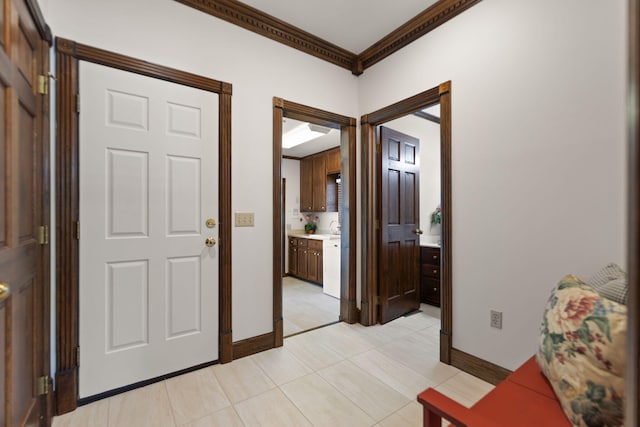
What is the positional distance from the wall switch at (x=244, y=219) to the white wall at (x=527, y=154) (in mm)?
1589

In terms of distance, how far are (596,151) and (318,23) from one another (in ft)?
7.21

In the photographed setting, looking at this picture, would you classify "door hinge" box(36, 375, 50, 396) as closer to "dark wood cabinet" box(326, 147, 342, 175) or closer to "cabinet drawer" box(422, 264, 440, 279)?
"cabinet drawer" box(422, 264, 440, 279)

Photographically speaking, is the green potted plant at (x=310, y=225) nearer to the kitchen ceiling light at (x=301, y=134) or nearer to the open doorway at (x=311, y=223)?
the open doorway at (x=311, y=223)

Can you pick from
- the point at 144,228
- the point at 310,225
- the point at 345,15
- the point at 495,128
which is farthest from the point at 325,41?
the point at 310,225

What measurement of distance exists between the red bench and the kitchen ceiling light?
134 inches

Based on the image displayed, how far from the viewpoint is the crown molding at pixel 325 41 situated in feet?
7.15

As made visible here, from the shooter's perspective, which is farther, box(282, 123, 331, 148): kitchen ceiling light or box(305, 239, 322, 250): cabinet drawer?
box(305, 239, 322, 250): cabinet drawer

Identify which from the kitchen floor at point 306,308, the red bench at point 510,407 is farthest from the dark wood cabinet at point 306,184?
the red bench at point 510,407

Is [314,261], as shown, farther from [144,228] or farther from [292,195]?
[144,228]

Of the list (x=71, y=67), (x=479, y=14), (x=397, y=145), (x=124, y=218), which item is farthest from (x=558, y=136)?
(x=71, y=67)

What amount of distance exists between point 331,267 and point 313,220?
1840mm

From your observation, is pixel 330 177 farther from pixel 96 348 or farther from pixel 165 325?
pixel 96 348

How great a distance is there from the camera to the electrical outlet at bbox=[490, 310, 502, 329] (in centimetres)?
193

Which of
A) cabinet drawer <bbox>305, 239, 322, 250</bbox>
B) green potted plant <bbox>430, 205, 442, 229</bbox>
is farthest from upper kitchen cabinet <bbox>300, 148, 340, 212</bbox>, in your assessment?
green potted plant <bbox>430, 205, 442, 229</bbox>
